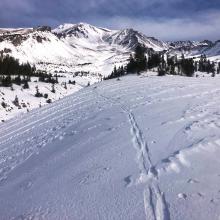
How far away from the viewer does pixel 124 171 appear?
9805 mm

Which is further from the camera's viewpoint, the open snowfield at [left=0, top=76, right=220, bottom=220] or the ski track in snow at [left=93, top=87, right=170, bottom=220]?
the open snowfield at [left=0, top=76, right=220, bottom=220]

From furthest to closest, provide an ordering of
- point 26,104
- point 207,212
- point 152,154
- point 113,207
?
point 26,104
point 152,154
point 113,207
point 207,212

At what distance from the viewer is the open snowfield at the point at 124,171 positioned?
771cm

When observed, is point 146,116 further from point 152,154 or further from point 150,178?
point 150,178

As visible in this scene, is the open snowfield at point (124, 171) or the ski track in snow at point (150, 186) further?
the open snowfield at point (124, 171)

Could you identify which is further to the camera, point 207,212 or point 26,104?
point 26,104

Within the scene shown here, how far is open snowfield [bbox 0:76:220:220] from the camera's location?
25.3ft

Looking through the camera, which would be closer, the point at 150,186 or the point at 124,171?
the point at 150,186

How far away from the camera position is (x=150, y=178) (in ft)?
29.2

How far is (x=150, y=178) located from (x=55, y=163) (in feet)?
15.0

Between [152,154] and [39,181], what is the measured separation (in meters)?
3.67

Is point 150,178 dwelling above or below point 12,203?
above

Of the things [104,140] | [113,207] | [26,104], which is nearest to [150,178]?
[113,207]

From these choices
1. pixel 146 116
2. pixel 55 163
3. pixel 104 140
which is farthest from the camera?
pixel 146 116
